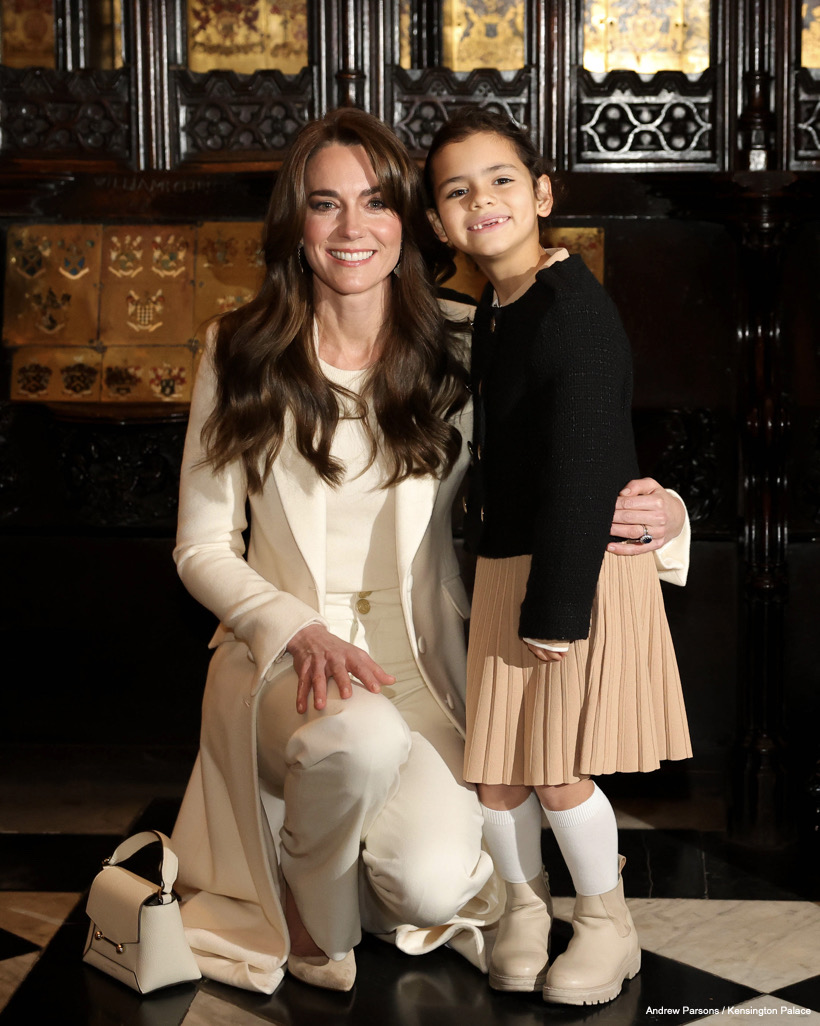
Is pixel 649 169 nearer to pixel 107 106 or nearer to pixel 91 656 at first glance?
pixel 107 106

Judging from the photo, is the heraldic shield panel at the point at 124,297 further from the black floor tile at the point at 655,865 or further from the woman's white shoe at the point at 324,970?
the woman's white shoe at the point at 324,970

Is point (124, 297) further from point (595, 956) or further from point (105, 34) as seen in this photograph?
point (595, 956)

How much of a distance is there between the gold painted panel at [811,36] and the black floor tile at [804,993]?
259 cm

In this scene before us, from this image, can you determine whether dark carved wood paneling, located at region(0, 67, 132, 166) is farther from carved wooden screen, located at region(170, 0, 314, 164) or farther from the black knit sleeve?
the black knit sleeve

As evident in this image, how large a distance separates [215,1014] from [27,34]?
295 cm

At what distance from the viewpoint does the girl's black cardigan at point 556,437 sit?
2008 mm

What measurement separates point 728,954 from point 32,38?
326 cm

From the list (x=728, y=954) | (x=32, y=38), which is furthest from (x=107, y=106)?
(x=728, y=954)

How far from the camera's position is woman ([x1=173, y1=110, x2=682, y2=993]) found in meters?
2.23

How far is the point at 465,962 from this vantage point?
2352 millimetres

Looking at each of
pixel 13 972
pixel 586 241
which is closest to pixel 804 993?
pixel 13 972

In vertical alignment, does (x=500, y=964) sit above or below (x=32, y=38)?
below

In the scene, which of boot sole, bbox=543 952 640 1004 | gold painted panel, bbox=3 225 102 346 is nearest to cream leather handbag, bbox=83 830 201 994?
boot sole, bbox=543 952 640 1004

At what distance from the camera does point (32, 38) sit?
3.60 meters
